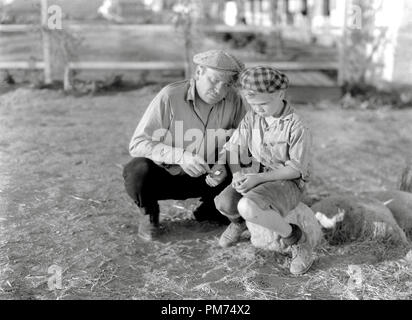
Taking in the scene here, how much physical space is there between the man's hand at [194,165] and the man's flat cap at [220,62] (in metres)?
0.53

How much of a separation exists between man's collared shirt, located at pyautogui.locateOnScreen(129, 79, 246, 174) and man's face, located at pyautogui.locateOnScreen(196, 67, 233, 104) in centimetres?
9

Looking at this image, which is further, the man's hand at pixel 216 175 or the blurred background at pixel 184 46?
the blurred background at pixel 184 46

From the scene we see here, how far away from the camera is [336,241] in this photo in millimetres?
3619

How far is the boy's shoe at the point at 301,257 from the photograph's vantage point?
3.18m

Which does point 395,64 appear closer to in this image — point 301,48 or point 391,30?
point 391,30

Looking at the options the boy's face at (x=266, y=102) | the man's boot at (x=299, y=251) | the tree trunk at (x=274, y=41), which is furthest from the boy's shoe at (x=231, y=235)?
the tree trunk at (x=274, y=41)

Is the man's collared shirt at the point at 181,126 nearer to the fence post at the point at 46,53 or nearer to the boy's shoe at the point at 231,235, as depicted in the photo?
the boy's shoe at the point at 231,235

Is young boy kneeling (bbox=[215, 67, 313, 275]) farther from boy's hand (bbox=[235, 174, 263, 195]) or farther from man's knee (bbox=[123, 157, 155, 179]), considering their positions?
man's knee (bbox=[123, 157, 155, 179])

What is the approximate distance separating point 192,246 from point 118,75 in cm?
589

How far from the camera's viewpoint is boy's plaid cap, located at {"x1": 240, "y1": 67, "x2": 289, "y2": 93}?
296 centimetres

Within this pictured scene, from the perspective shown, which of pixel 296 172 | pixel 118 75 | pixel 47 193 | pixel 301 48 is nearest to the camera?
pixel 296 172

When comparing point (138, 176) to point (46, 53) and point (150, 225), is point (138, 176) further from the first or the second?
point (46, 53)

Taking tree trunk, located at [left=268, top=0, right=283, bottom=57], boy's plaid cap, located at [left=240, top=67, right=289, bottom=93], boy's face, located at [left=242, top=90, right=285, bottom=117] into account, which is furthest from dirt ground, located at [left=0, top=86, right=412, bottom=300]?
tree trunk, located at [left=268, top=0, right=283, bottom=57]

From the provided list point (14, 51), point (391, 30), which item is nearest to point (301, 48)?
point (391, 30)
